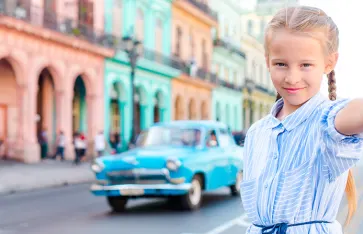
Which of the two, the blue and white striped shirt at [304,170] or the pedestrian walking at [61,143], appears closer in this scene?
the blue and white striped shirt at [304,170]

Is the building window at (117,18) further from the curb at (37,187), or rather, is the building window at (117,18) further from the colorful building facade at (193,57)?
the curb at (37,187)

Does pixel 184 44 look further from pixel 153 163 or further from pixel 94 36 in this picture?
pixel 153 163

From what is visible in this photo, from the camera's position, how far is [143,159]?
10352 millimetres

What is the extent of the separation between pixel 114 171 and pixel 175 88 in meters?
29.2

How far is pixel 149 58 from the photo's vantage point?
34625mm

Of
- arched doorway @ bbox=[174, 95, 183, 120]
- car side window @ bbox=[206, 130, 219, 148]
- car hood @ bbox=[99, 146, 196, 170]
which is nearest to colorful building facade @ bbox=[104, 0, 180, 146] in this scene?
arched doorway @ bbox=[174, 95, 183, 120]

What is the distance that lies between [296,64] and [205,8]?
43.5 metres

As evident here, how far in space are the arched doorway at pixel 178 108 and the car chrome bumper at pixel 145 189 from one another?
3075 cm

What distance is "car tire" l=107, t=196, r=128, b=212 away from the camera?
35.5 ft

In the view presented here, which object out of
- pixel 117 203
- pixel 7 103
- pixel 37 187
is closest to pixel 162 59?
pixel 7 103

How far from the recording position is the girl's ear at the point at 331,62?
2021 millimetres

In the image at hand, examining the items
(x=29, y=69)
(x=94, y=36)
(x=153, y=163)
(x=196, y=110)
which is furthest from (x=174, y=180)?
(x=196, y=110)

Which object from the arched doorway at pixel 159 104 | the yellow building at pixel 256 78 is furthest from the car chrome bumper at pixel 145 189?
the yellow building at pixel 256 78

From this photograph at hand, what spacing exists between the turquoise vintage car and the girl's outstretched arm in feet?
27.8
